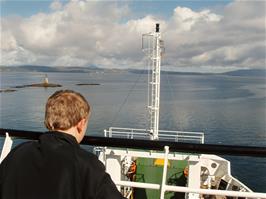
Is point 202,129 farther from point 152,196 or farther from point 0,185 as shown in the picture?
point 0,185

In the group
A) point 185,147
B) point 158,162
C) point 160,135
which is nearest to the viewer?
point 185,147

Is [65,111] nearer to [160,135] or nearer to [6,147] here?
[6,147]

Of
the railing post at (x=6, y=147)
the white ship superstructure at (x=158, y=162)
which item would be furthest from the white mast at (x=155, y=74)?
the railing post at (x=6, y=147)

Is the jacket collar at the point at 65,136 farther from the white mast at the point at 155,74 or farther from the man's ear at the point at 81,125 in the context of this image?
the white mast at the point at 155,74

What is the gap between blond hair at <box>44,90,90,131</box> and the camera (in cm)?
161

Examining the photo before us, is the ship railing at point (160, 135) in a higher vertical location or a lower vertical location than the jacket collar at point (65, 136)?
lower

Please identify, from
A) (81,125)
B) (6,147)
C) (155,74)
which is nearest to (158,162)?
(155,74)

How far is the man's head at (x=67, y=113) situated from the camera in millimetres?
1613

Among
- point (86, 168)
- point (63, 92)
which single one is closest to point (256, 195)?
point (86, 168)

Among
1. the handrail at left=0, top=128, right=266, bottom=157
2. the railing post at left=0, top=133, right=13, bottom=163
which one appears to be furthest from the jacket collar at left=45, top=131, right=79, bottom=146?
the railing post at left=0, top=133, right=13, bottom=163

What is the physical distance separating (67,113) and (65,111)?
0.01 meters

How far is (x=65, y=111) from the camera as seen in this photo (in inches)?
63.4

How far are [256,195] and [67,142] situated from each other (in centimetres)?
122

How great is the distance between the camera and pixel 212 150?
7.29 ft
